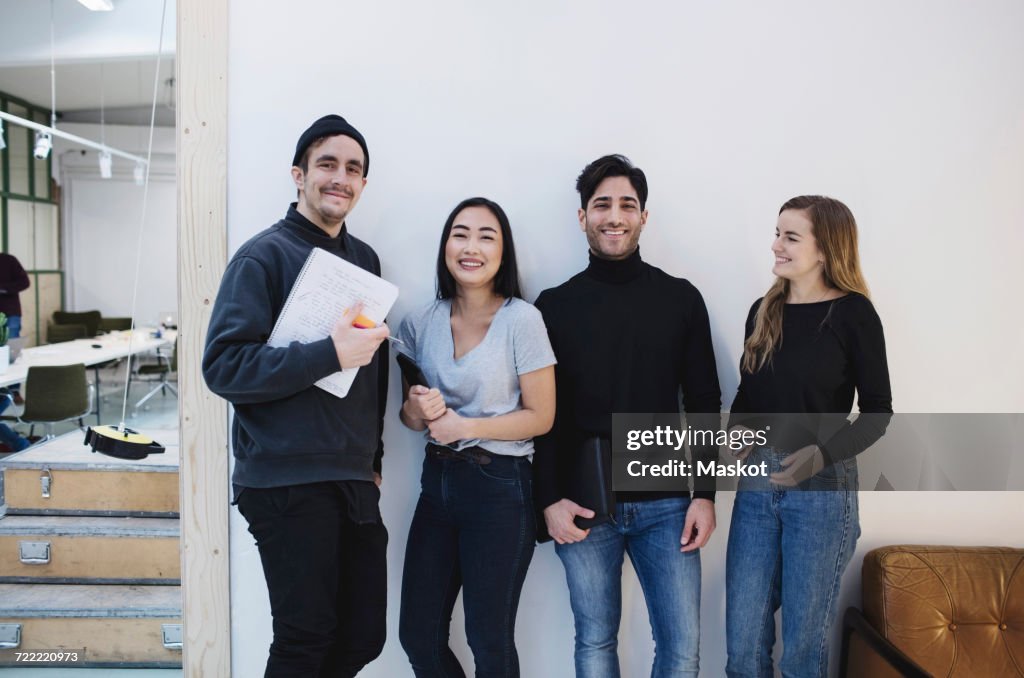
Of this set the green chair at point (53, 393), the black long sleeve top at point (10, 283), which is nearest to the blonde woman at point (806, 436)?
the green chair at point (53, 393)

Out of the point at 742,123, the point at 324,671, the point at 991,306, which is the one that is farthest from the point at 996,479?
the point at 324,671

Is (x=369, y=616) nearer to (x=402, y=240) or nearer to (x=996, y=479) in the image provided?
(x=402, y=240)

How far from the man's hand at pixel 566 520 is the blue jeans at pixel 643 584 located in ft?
0.19

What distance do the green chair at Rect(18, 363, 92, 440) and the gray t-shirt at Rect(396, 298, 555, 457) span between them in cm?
389

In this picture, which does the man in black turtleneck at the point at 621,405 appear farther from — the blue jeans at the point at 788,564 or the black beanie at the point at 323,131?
the black beanie at the point at 323,131

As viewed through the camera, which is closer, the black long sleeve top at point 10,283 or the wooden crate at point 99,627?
the wooden crate at point 99,627

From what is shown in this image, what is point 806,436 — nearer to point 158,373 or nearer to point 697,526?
point 697,526

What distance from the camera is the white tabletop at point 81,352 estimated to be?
4197 mm

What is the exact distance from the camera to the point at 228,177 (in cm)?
196

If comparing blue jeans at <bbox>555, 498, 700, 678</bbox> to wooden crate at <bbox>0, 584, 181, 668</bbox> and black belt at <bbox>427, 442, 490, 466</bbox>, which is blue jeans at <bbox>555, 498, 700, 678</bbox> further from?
wooden crate at <bbox>0, 584, 181, 668</bbox>

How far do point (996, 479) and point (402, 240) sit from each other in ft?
7.49

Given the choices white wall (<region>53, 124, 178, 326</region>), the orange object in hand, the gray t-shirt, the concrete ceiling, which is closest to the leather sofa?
the gray t-shirt

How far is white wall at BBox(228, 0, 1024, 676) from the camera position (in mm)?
1963

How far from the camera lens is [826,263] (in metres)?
1.67
